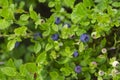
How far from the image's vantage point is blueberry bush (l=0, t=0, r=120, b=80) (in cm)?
123

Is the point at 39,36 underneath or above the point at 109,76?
above

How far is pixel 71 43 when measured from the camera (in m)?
1.33

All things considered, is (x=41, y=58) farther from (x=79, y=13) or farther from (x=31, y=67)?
(x=79, y=13)

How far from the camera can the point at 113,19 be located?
4.10 ft

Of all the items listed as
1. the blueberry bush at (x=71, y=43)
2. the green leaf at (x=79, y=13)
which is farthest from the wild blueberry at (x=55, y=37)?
the green leaf at (x=79, y=13)

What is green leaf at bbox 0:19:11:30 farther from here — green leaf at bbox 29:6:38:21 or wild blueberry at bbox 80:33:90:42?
wild blueberry at bbox 80:33:90:42

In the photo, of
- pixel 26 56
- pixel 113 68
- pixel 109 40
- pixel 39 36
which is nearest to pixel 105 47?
pixel 109 40

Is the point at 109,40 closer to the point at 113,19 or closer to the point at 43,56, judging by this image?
the point at 113,19

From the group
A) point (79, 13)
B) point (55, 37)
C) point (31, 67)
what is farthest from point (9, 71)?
point (79, 13)

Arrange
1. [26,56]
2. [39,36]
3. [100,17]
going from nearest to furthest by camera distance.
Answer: [100,17] → [39,36] → [26,56]

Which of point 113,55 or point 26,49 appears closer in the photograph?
point 113,55

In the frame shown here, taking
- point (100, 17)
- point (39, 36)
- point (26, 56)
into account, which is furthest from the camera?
point (26, 56)

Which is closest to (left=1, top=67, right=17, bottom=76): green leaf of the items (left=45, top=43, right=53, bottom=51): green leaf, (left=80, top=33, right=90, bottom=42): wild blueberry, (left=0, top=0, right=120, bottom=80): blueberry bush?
(left=0, top=0, right=120, bottom=80): blueberry bush

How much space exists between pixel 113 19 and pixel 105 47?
0.18m
